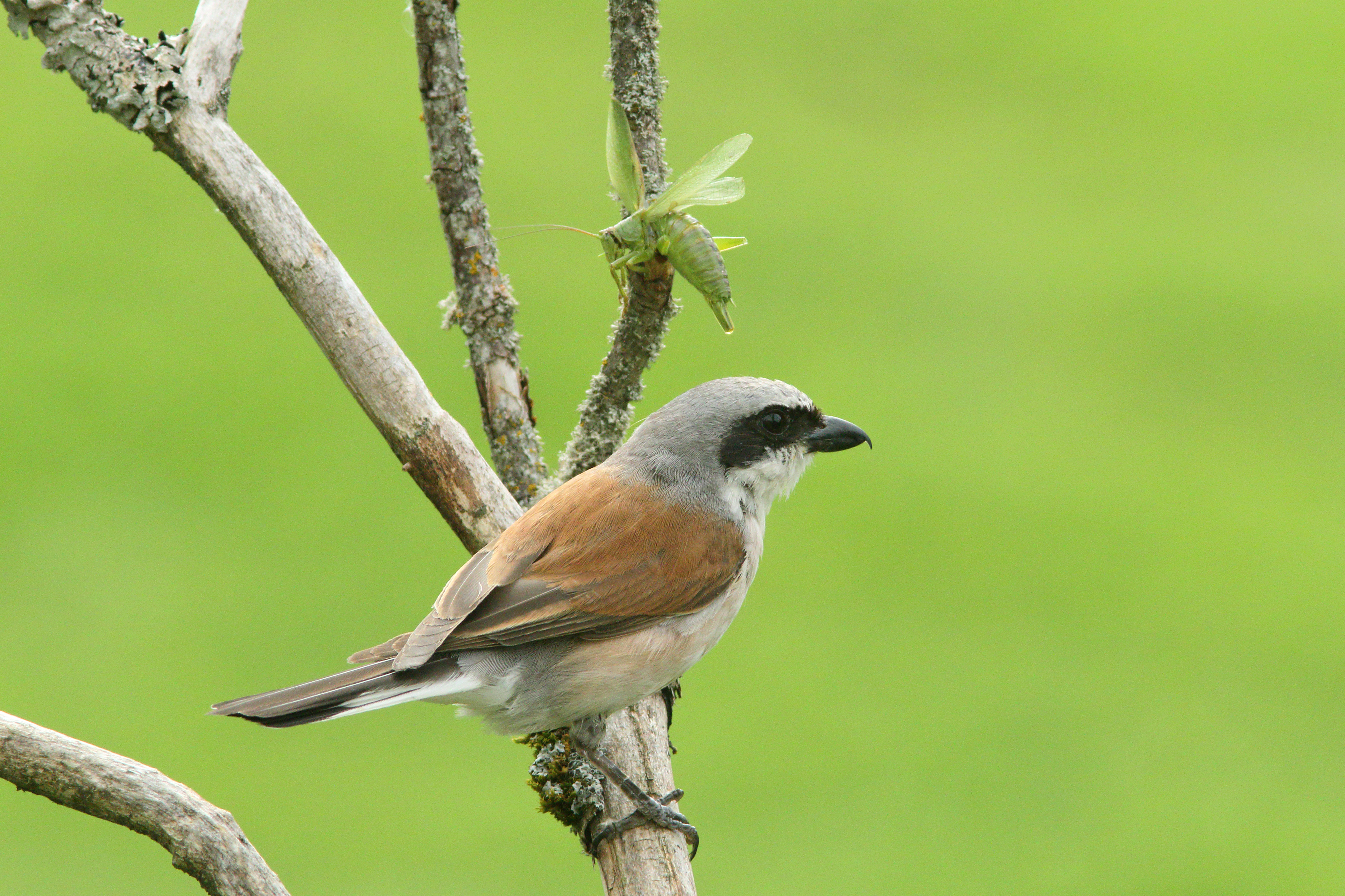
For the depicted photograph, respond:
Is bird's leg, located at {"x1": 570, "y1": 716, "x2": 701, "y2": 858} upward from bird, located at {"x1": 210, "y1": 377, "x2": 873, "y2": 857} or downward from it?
downward

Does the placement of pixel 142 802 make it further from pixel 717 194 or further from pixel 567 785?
pixel 717 194

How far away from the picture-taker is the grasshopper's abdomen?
2.29 metres

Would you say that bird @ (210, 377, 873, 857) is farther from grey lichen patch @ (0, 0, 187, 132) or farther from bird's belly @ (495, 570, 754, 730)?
grey lichen patch @ (0, 0, 187, 132)

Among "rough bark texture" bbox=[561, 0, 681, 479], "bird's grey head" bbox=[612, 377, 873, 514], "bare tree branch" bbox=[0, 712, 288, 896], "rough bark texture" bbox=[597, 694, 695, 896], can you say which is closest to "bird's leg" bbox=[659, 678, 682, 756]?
"rough bark texture" bbox=[597, 694, 695, 896]

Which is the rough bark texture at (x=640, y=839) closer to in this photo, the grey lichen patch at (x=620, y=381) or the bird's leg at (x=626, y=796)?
the bird's leg at (x=626, y=796)

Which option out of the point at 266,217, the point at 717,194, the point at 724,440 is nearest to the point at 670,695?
the point at 724,440

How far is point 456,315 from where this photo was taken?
9.82 ft

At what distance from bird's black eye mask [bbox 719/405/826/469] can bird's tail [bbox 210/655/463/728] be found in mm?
865

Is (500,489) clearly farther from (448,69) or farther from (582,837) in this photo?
(448,69)

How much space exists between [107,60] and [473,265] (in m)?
0.94

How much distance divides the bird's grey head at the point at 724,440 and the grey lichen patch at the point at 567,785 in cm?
68

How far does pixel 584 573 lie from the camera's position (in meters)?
2.51

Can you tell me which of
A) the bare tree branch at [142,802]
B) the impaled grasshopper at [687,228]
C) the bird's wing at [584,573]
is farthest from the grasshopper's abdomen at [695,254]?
the bare tree branch at [142,802]

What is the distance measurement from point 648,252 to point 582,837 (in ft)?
4.31
